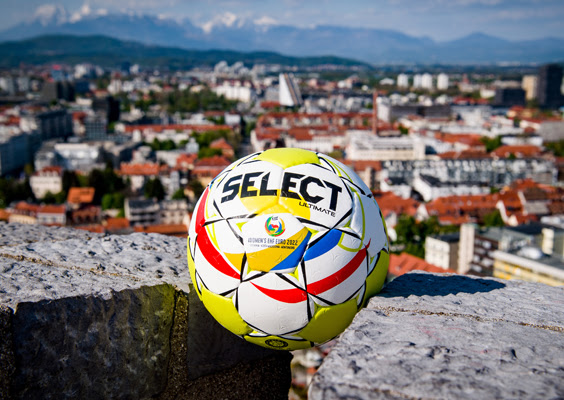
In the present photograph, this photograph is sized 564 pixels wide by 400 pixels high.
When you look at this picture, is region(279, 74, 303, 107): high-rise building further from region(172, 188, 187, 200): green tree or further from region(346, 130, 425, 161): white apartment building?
region(172, 188, 187, 200): green tree

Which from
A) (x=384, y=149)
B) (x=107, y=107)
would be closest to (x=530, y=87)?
(x=384, y=149)

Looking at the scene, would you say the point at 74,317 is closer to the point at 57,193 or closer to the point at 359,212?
→ the point at 359,212

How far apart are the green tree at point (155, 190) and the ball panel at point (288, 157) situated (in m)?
21.7

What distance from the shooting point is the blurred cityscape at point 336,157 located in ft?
45.4

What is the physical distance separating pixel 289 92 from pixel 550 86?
29.1 metres

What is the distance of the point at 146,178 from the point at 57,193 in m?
3.71

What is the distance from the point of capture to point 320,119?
46438 millimetres

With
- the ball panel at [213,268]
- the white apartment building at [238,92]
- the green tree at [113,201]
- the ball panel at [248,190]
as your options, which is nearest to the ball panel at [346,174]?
the ball panel at [248,190]

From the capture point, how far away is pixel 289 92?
50.8 meters

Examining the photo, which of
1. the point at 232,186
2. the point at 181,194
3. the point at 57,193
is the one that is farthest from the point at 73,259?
the point at 57,193

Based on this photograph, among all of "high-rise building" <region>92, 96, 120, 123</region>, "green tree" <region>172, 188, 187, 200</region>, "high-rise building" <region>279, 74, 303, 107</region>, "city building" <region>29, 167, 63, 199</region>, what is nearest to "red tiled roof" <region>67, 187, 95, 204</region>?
"city building" <region>29, 167, 63, 199</region>

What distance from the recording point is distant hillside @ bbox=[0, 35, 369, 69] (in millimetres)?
136000

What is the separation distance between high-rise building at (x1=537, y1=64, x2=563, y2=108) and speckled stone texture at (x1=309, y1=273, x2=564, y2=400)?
6652 cm

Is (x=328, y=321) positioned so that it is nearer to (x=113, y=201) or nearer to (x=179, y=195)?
(x=113, y=201)
